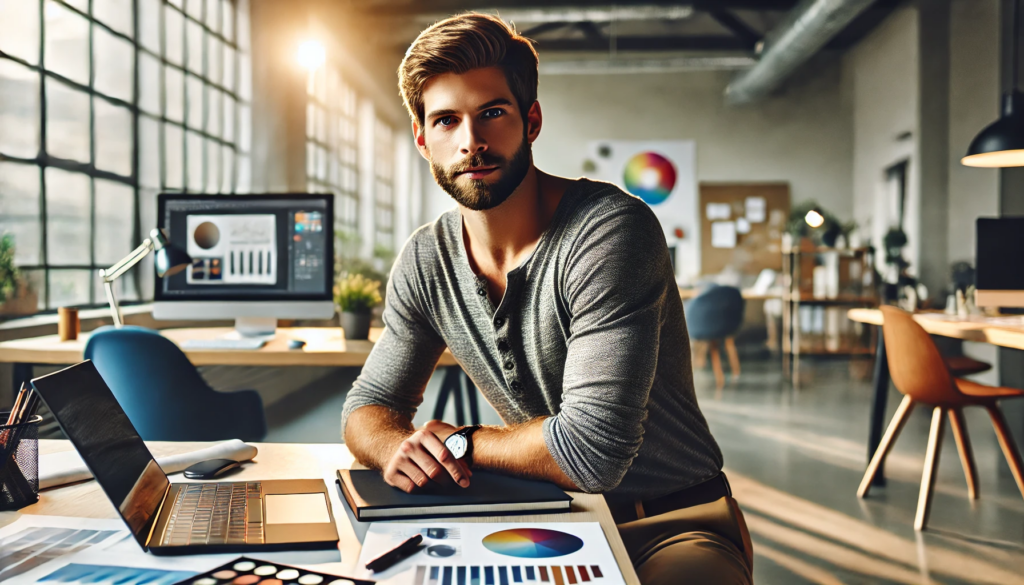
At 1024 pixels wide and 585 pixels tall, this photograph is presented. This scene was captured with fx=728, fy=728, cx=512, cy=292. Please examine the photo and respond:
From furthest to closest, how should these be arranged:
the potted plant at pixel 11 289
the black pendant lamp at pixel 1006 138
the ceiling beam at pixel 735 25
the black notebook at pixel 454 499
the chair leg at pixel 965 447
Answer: the ceiling beam at pixel 735 25 → the black pendant lamp at pixel 1006 138 → the chair leg at pixel 965 447 → the potted plant at pixel 11 289 → the black notebook at pixel 454 499

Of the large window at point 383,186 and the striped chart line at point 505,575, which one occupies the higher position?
the large window at point 383,186

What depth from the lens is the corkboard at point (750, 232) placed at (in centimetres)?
940

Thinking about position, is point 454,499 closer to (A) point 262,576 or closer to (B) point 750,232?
(A) point 262,576

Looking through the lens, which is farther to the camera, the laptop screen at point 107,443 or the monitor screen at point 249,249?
the monitor screen at point 249,249

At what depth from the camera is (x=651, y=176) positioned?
31.3 ft

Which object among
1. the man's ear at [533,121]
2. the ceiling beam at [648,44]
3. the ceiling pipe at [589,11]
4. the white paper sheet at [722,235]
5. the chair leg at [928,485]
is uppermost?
the ceiling beam at [648,44]

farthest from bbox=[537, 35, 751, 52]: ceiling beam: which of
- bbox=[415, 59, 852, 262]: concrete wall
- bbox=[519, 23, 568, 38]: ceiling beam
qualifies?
bbox=[415, 59, 852, 262]: concrete wall

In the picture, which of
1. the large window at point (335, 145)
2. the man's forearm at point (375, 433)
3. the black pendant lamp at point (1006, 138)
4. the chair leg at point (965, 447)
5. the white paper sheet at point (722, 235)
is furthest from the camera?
the white paper sheet at point (722, 235)

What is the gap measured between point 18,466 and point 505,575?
0.65m

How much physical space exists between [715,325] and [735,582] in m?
5.47

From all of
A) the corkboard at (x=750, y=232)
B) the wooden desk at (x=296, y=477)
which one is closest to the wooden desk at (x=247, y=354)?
the wooden desk at (x=296, y=477)

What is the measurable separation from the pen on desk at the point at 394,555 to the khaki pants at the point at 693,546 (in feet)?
1.27

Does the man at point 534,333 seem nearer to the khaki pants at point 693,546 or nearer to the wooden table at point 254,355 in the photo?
the khaki pants at point 693,546

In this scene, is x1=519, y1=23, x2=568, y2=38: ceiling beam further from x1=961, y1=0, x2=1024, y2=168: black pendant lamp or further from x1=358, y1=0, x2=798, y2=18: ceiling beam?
x1=961, y1=0, x2=1024, y2=168: black pendant lamp
